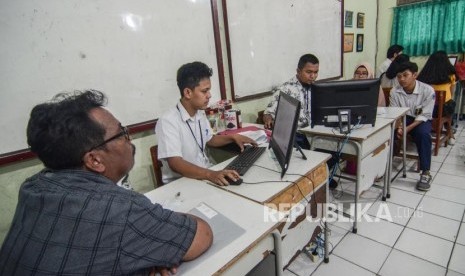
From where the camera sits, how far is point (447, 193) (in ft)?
8.32

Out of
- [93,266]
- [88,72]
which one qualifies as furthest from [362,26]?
[93,266]

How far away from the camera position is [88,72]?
179cm

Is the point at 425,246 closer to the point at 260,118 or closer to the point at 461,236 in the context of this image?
the point at 461,236

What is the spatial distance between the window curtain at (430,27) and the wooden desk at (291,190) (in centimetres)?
468

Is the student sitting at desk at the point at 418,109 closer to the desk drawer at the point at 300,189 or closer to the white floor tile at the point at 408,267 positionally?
the white floor tile at the point at 408,267

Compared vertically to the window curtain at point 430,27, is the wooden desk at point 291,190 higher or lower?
lower

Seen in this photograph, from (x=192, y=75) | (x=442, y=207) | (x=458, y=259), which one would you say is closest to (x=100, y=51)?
(x=192, y=75)

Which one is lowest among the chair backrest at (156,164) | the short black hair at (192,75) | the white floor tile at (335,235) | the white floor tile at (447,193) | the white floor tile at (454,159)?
the white floor tile at (335,235)

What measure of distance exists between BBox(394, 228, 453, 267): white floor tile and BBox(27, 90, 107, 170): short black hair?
208 cm

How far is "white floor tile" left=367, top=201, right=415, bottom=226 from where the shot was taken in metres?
2.21

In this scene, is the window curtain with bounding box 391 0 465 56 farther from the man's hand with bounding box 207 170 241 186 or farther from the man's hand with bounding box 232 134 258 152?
the man's hand with bounding box 207 170 241 186

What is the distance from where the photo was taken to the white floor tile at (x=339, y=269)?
1717mm

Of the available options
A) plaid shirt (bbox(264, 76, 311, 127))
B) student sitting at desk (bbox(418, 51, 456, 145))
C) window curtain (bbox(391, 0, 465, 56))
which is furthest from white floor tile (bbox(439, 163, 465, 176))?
window curtain (bbox(391, 0, 465, 56))

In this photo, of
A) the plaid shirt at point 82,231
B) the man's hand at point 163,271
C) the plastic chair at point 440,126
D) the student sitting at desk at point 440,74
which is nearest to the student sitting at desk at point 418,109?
the plastic chair at point 440,126
